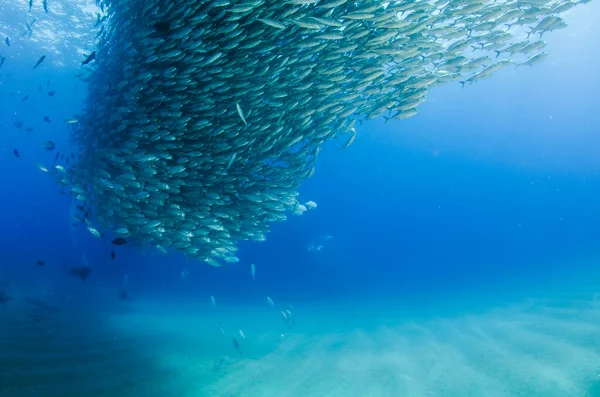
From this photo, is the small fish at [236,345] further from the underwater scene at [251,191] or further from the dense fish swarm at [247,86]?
the dense fish swarm at [247,86]

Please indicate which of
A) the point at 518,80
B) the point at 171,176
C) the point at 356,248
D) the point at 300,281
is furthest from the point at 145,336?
the point at 518,80

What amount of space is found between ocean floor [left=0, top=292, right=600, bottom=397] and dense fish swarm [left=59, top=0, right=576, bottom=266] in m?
3.34

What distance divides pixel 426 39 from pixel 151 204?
291 inches

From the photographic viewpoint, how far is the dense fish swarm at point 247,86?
21.1 ft

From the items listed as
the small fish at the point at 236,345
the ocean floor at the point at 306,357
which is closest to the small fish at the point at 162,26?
the ocean floor at the point at 306,357

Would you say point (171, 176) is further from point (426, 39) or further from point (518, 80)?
point (518, 80)

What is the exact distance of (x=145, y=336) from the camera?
1226 centimetres

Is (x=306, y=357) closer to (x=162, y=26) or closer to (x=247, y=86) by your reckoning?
(x=247, y=86)

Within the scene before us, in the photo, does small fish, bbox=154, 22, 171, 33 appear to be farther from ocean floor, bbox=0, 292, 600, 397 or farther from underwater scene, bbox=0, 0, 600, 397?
ocean floor, bbox=0, 292, 600, 397

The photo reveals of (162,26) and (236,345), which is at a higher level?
(162,26)

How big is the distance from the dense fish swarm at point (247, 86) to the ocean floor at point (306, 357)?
3345mm

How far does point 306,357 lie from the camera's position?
11.2 m

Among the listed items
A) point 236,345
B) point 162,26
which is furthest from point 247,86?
point 236,345

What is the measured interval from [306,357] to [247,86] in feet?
28.7
